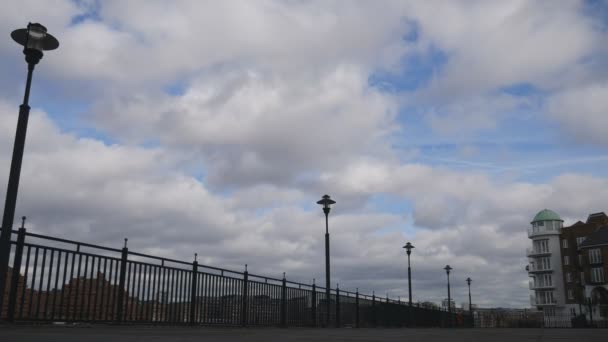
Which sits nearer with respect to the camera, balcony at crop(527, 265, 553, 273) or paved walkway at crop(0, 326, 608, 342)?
paved walkway at crop(0, 326, 608, 342)

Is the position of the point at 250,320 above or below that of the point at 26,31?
below

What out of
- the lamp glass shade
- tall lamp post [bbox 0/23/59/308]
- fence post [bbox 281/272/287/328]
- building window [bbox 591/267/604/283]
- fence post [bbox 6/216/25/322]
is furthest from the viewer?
building window [bbox 591/267/604/283]

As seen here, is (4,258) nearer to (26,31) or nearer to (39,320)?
(39,320)

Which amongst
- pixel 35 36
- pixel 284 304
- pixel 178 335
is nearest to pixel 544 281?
pixel 284 304

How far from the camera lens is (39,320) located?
34.8 ft

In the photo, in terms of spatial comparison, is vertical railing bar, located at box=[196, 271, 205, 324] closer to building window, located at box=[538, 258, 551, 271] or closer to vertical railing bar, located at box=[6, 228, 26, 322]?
vertical railing bar, located at box=[6, 228, 26, 322]

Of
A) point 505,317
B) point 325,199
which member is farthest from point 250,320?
point 505,317

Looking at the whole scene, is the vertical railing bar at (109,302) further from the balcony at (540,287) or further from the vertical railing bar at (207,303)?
the balcony at (540,287)

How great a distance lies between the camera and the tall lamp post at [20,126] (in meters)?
9.06

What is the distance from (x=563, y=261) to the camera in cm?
8731

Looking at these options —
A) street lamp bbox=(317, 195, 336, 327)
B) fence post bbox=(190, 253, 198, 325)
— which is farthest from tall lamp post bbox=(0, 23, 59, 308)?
street lamp bbox=(317, 195, 336, 327)

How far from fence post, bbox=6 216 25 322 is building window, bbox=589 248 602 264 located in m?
80.9

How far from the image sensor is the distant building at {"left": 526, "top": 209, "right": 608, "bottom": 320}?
77.7 m

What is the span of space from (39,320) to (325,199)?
1541cm
